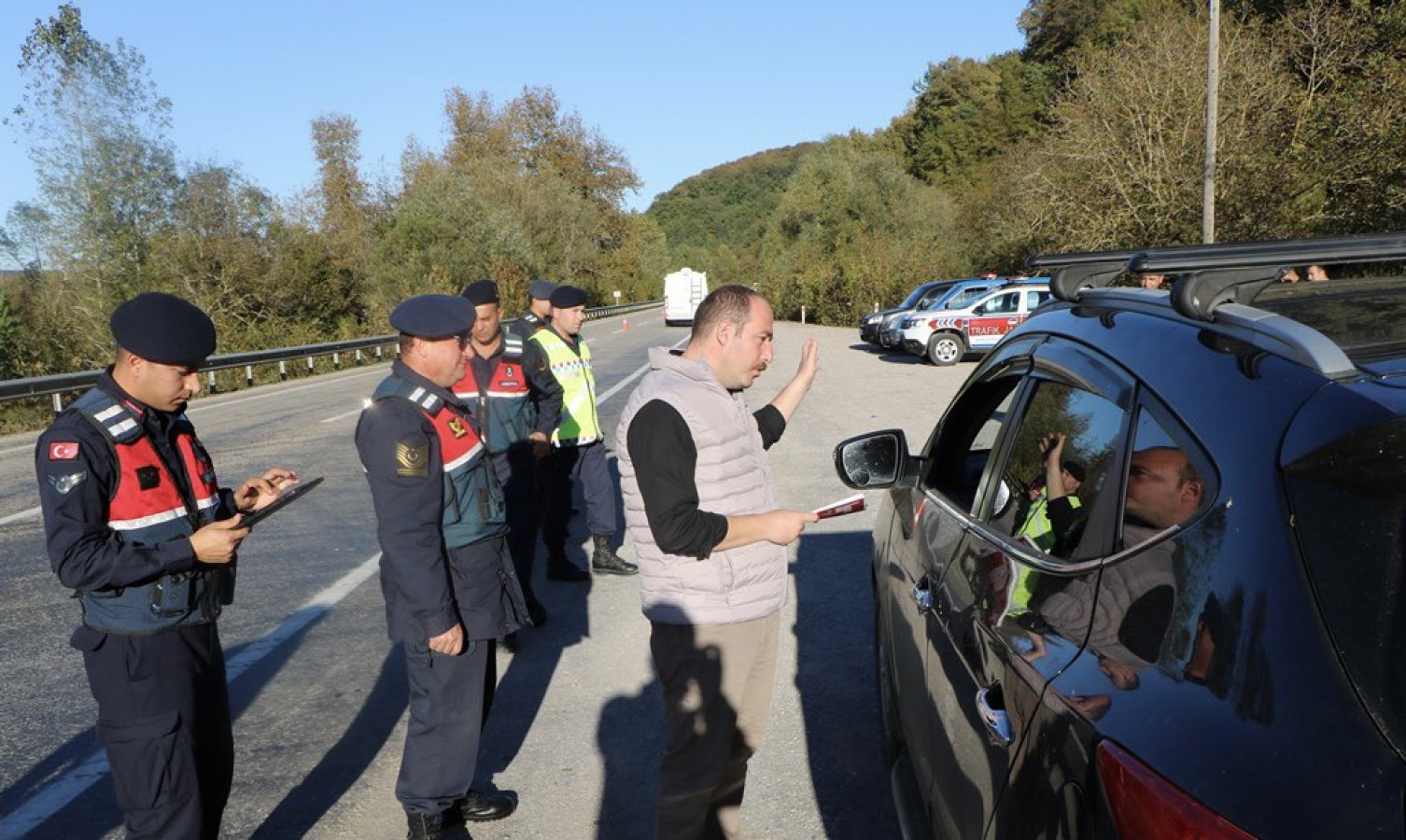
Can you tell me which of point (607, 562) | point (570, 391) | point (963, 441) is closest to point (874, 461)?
point (963, 441)

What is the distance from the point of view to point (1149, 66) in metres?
27.4

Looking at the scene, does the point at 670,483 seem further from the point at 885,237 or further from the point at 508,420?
the point at 885,237

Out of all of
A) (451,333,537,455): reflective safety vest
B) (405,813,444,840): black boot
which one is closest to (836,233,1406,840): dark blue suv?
(405,813,444,840): black boot

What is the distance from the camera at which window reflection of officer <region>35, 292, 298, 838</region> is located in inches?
100

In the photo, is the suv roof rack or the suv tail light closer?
the suv tail light

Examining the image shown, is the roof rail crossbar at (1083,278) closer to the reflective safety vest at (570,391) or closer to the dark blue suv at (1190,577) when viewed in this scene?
the dark blue suv at (1190,577)

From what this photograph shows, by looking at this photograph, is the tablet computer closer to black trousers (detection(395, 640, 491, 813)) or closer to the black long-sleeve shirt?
black trousers (detection(395, 640, 491, 813))

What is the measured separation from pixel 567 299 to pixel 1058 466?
4673 mm

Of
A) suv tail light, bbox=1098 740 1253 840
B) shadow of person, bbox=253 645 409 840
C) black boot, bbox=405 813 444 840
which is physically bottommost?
shadow of person, bbox=253 645 409 840

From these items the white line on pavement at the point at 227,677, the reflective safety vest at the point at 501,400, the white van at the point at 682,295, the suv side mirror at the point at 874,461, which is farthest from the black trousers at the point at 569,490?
the white van at the point at 682,295

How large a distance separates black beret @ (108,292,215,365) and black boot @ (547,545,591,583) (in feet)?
13.3

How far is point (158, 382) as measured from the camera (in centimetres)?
273

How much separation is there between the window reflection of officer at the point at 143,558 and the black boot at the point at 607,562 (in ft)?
13.4

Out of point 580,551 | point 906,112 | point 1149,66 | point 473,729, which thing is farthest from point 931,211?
point 473,729
